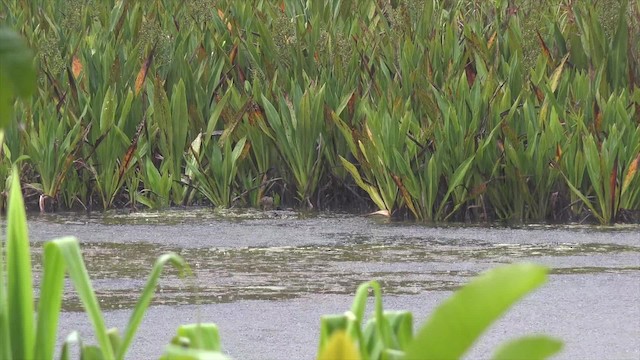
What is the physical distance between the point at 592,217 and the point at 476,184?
20.7 inches

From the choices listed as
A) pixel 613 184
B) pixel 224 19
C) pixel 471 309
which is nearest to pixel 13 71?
pixel 471 309

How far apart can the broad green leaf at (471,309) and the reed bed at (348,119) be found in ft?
15.6

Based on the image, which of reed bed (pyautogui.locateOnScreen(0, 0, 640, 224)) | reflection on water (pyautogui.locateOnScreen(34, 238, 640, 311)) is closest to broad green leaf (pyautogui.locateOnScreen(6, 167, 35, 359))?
reflection on water (pyautogui.locateOnScreen(34, 238, 640, 311))

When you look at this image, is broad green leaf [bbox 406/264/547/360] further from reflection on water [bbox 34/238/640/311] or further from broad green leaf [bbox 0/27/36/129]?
reflection on water [bbox 34/238/640/311]

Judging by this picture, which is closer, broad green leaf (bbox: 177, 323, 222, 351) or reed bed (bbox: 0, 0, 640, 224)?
broad green leaf (bbox: 177, 323, 222, 351)

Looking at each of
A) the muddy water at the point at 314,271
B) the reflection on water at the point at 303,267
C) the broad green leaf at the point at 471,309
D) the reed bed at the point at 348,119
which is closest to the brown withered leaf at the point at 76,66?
the reed bed at the point at 348,119

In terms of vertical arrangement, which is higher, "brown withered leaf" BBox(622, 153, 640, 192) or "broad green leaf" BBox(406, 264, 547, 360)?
"brown withered leaf" BBox(622, 153, 640, 192)

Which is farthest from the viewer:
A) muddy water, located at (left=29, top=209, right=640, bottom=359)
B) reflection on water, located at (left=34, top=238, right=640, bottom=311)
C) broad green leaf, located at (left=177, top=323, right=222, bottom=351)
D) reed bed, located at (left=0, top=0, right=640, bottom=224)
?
reed bed, located at (left=0, top=0, right=640, bottom=224)

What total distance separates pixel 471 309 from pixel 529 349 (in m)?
0.07

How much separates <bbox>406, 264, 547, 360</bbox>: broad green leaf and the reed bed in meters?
4.75

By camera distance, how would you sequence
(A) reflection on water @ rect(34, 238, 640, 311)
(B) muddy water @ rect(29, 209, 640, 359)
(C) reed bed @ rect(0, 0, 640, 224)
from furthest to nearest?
(C) reed bed @ rect(0, 0, 640, 224) → (A) reflection on water @ rect(34, 238, 640, 311) → (B) muddy water @ rect(29, 209, 640, 359)

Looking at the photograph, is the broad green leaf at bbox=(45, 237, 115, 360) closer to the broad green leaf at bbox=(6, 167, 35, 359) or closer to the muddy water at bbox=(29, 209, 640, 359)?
the broad green leaf at bbox=(6, 167, 35, 359)

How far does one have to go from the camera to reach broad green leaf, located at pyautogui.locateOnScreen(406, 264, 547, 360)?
Answer: 3.71ft

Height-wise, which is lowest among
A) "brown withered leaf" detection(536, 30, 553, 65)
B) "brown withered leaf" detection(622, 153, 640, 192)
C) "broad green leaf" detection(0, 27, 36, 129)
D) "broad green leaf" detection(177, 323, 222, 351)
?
"broad green leaf" detection(177, 323, 222, 351)
